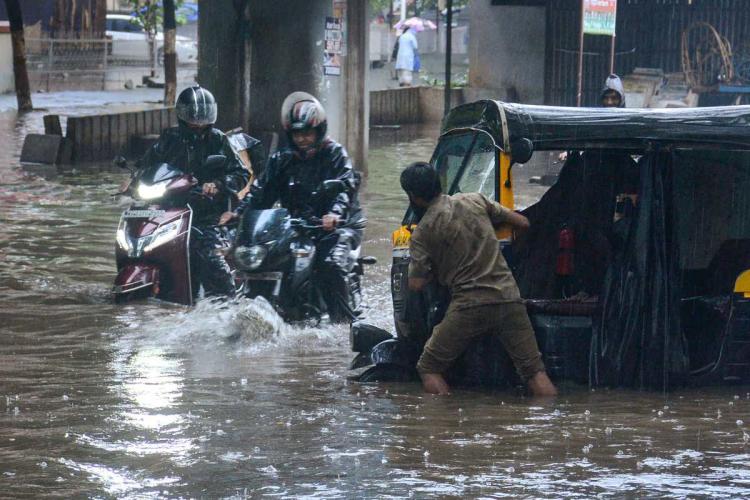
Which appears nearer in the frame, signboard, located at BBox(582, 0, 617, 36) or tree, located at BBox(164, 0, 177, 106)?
signboard, located at BBox(582, 0, 617, 36)

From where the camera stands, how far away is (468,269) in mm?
7074

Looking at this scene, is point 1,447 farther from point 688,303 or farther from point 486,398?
point 688,303

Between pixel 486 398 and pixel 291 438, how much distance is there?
1421mm

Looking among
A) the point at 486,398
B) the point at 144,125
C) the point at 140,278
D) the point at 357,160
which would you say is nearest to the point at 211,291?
the point at 140,278

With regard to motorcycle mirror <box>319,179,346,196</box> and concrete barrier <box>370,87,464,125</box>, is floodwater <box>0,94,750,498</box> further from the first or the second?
concrete barrier <box>370,87,464,125</box>

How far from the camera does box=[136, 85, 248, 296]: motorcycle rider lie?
10250 millimetres

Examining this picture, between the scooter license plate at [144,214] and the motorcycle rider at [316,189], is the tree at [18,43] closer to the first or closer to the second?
the scooter license plate at [144,214]

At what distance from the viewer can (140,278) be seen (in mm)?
10211

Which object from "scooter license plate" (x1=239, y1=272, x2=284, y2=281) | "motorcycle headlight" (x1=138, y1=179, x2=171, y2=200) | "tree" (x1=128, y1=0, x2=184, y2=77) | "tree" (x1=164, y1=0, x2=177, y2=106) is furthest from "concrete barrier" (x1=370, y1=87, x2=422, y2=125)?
"scooter license plate" (x1=239, y1=272, x2=284, y2=281)

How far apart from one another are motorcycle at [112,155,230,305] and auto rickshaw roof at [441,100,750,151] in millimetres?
3563

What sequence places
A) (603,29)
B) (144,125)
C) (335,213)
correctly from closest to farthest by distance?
1. (335,213)
2. (603,29)
3. (144,125)

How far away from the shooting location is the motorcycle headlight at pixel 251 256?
8.76 m

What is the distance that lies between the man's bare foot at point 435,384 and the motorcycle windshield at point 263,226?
190 centimetres

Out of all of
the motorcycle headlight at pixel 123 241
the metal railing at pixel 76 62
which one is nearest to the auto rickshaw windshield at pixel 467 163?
the motorcycle headlight at pixel 123 241
